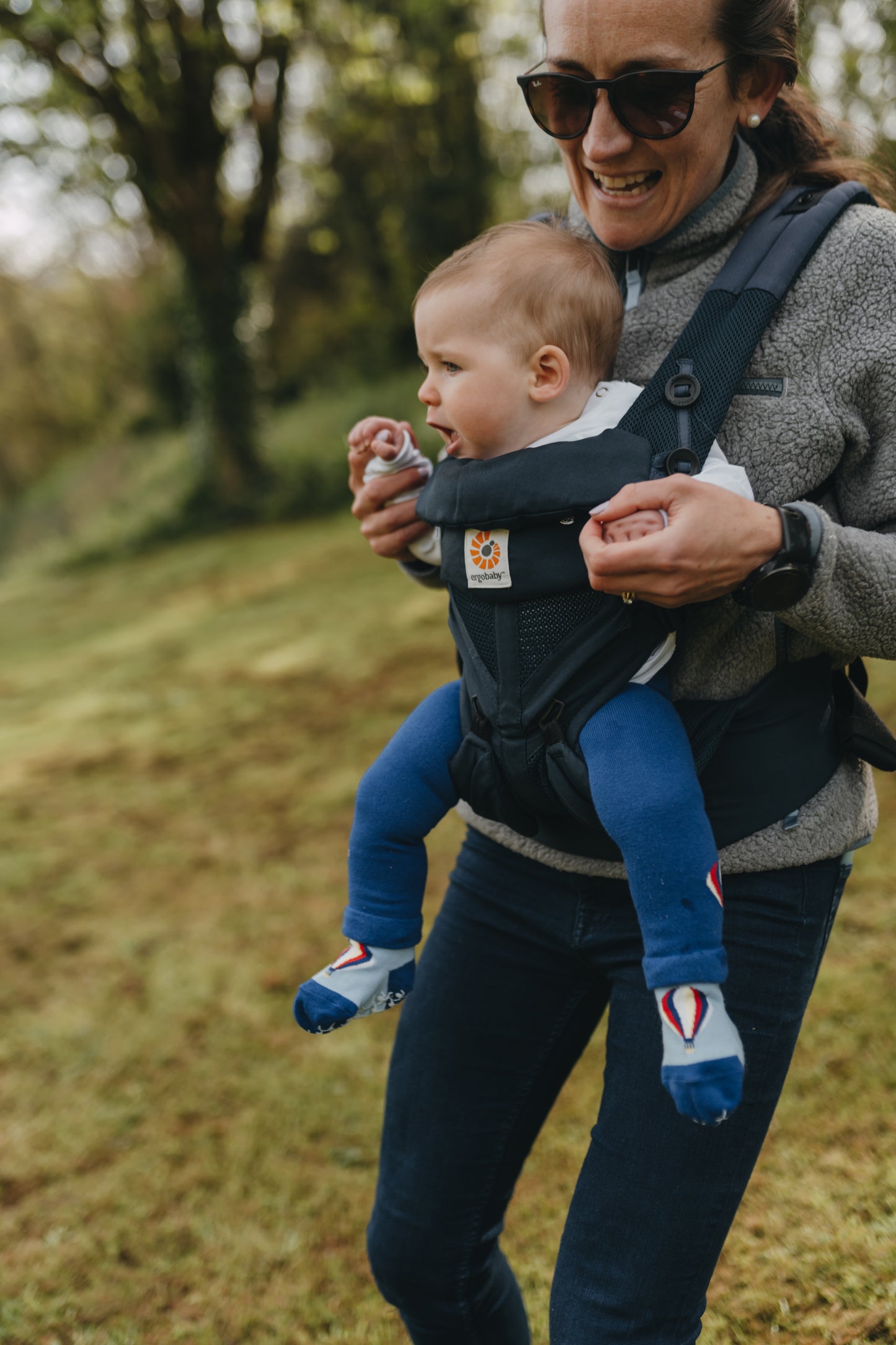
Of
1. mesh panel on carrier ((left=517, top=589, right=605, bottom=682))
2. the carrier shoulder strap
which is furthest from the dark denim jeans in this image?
the carrier shoulder strap

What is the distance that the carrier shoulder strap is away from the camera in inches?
51.6

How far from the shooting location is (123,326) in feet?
72.6

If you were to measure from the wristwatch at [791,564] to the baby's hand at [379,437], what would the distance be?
0.78 m

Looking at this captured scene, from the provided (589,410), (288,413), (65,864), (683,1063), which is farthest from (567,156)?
(288,413)

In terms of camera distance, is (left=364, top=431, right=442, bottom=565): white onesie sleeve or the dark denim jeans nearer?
the dark denim jeans

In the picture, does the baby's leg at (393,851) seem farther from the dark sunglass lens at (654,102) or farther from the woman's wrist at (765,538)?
the dark sunglass lens at (654,102)

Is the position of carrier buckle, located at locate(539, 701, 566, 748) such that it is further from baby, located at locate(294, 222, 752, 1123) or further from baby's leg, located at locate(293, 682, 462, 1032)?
baby's leg, located at locate(293, 682, 462, 1032)

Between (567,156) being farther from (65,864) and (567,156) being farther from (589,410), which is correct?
(65,864)

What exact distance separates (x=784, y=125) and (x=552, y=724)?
3.19ft

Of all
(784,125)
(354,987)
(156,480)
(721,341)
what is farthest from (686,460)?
(156,480)

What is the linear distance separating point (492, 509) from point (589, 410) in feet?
0.67

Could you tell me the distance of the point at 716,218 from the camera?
1.44 meters

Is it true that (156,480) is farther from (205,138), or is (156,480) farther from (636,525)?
(636,525)

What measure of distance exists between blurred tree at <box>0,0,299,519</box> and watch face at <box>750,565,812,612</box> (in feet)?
38.3
